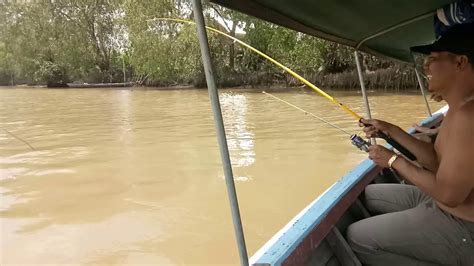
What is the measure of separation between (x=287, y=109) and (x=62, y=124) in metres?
6.35

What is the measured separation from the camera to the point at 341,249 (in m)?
1.91

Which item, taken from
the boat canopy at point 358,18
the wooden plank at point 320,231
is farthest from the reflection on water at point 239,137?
the wooden plank at point 320,231

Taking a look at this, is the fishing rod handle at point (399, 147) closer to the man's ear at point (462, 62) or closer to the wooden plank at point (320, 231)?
the wooden plank at point (320, 231)

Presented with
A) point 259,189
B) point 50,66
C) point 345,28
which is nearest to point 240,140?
point 259,189

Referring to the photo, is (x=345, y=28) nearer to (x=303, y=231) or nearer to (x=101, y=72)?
(x=303, y=231)

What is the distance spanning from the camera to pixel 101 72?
114 ft

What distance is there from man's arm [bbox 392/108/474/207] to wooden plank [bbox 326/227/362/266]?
0.53 meters

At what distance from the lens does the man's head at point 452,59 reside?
1.46 metres

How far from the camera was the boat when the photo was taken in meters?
1.32

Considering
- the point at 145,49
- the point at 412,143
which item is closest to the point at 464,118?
the point at 412,143

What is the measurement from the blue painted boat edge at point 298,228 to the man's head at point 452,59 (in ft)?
2.04

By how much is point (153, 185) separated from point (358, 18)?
456 cm

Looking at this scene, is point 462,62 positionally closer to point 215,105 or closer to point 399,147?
point 399,147

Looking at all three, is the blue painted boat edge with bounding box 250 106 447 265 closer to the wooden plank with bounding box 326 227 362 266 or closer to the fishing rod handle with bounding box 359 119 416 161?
the wooden plank with bounding box 326 227 362 266
